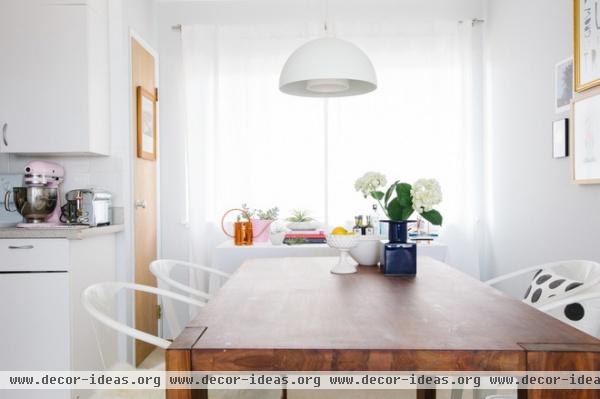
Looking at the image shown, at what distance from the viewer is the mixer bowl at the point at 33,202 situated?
3014 millimetres

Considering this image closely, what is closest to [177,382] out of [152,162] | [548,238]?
[548,238]

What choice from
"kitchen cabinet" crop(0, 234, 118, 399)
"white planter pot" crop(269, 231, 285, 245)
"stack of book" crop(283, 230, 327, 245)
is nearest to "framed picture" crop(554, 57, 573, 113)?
"stack of book" crop(283, 230, 327, 245)

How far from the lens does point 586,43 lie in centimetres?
256

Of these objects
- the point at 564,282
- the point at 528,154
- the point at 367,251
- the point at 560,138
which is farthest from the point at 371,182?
the point at 528,154

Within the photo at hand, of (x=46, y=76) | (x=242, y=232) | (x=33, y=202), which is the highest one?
(x=46, y=76)

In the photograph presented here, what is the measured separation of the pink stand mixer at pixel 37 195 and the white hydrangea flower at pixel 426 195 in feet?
7.03

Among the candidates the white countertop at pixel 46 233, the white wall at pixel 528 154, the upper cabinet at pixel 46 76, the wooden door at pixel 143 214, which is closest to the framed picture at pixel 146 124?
the wooden door at pixel 143 214

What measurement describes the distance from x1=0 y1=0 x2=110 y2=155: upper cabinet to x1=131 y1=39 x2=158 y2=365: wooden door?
0.48 meters

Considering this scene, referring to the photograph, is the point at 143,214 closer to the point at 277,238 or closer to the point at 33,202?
the point at 33,202

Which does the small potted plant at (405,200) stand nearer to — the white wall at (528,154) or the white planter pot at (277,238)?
the white wall at (528,154)

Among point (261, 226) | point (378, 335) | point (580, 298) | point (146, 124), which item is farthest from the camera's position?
point (261, 226)

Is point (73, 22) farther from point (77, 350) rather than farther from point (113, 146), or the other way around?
point (77, 350)

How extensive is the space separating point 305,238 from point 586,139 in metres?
1.85

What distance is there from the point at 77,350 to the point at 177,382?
6.02ft
